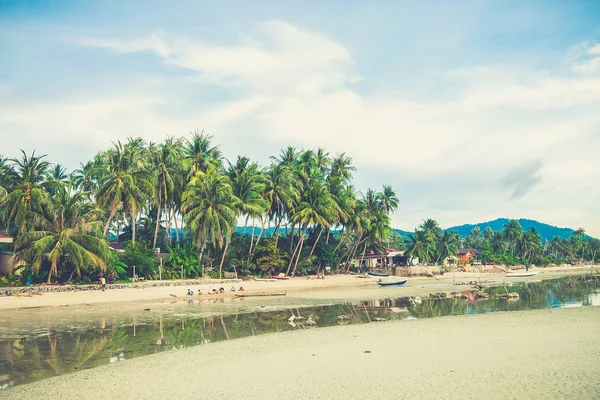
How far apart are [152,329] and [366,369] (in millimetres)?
11430

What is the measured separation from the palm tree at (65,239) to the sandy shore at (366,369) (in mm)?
20708

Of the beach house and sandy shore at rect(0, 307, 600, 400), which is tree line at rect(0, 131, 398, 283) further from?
the beach house

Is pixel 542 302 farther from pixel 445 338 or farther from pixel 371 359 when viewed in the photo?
pixel 371 359

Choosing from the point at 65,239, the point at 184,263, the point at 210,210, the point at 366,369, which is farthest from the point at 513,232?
the point at 366,369

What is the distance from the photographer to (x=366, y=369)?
10461mm

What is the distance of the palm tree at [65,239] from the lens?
29.5m

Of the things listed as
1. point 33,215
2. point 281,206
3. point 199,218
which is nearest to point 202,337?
point 33,215

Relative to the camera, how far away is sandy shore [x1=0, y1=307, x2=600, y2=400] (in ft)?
28.8

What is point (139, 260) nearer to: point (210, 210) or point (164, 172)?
point (210, 210)

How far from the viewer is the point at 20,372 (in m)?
11.4

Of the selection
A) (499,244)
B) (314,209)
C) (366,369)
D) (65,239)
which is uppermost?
(314,209)

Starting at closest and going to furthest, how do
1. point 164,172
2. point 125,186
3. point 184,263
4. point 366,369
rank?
point 366,369
point 125,186
point 184,263
point 164,172

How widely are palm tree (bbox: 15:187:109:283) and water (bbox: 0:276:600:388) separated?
9827 mm

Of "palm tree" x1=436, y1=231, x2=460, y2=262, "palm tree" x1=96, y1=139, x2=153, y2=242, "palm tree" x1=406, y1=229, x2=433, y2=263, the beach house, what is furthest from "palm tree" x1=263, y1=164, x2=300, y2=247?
the beach house
